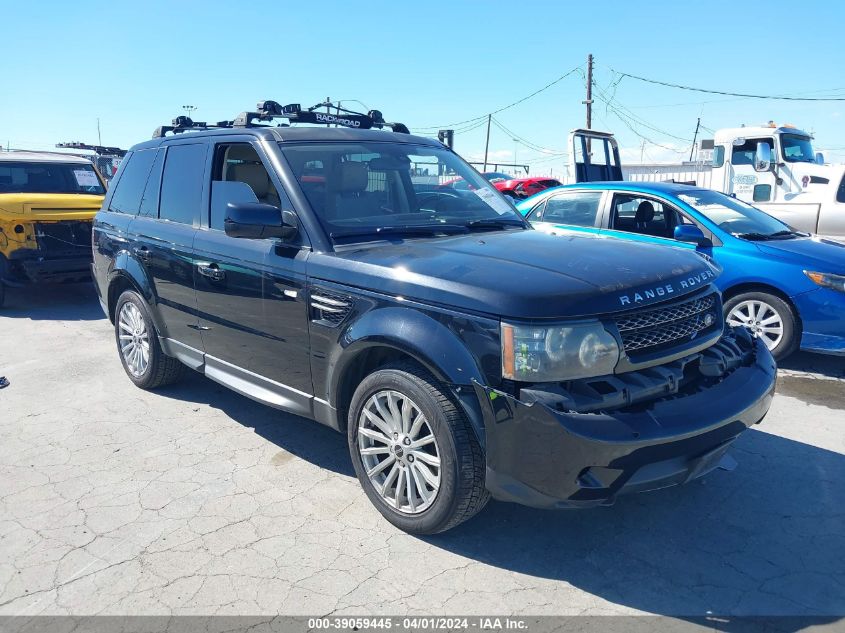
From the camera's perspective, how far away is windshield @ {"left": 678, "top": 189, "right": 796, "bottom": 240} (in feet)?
20.5

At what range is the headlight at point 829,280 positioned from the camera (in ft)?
18.0

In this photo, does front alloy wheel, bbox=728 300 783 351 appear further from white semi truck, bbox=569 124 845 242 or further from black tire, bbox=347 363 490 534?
white semi truck, bbox=569 124 845 242

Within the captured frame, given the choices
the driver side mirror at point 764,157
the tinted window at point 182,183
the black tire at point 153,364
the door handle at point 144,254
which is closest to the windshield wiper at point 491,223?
the tinted window at point 182,183

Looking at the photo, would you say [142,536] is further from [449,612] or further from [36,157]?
[36,157]

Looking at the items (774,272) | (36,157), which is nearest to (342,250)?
(774,272)

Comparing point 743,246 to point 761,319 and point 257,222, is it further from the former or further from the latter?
point 257,222

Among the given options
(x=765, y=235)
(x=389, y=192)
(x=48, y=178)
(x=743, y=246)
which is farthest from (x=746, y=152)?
(x=48, y=178)

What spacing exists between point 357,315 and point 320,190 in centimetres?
93

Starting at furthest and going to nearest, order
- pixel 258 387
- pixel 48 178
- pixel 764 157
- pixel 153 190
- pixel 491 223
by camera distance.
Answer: pixel 764 157 < pixel 48 178 < pixel 153 190 < pixel 491 223 < pixel 258 387

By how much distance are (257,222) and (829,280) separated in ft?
15.7

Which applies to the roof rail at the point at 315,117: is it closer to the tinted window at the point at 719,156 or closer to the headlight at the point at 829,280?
the headlight at the point at 829,280

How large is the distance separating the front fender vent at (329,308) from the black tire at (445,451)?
14.2 inches

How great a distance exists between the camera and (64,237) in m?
8.77

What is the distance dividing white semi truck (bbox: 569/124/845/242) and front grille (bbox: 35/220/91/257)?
724cm
